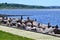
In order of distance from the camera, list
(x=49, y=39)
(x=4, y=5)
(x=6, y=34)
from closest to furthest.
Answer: (x=49, y=39)
(x=6, y=34)
(x=4, y=5)

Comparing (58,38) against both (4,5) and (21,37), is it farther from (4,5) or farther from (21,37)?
(4,5)

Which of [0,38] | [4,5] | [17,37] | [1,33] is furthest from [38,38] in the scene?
[4,5]

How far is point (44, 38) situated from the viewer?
13.2 metres

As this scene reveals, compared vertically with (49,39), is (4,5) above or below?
A: below

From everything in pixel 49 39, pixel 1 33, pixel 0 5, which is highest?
pixel 49 39

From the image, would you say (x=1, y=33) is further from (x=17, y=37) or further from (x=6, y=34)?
(x=17, y=37)

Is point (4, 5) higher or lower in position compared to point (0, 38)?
lower

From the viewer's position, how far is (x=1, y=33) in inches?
622

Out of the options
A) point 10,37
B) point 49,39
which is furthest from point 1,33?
point 49,39

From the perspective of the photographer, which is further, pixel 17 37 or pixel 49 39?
pixel 17 37

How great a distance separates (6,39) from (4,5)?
107 metres

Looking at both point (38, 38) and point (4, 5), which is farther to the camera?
point (4, 5)

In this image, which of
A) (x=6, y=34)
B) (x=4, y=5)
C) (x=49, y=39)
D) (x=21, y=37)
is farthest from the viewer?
(x=4, y=5)

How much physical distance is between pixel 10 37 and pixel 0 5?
107177 millimetres
